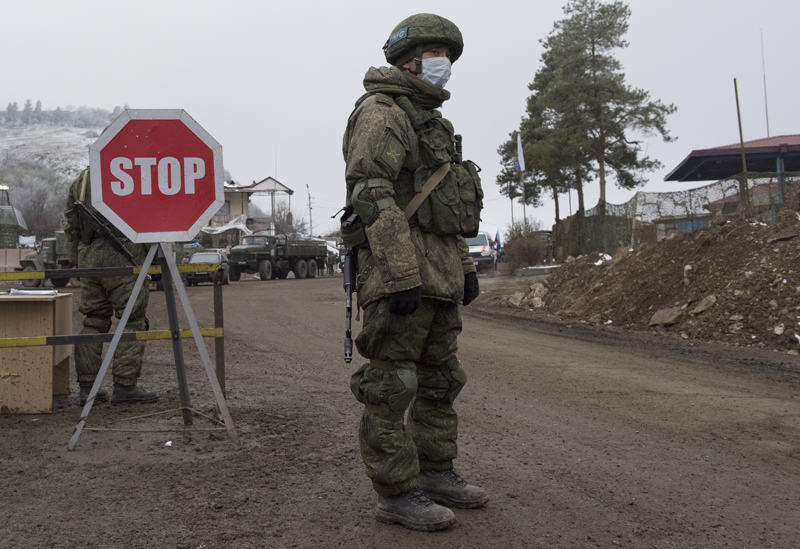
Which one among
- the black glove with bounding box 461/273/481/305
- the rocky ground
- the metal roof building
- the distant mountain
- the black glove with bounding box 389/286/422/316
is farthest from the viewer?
the distant mountain

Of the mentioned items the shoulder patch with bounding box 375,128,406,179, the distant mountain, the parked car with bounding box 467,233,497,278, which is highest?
the distant mountain

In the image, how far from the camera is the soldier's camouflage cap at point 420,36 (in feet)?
10.1

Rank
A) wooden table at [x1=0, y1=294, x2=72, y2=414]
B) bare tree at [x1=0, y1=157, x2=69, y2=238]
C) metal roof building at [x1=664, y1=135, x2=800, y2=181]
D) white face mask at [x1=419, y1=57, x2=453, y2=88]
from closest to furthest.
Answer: white face mask at [x1=419, y1=57, x2=453, y2=88] → wooden table at [x1=0, y1=294, x2=72, y2=414] → metal roof building at [x1=664, y1=135, x2=800, y2=181] → bare tree at [x1=0, y1=157, x2=69, y2=238]

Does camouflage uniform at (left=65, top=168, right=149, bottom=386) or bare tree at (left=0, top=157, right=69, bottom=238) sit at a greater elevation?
bare tree at (left=0, top=157, right=69, bottom=238)

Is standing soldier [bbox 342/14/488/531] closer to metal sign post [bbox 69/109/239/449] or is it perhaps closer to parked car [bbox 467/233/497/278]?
metal sign post [bbox 69/109/239/449]

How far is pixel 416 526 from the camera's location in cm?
285

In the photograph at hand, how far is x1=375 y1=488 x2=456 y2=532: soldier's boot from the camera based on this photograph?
9.36 feet

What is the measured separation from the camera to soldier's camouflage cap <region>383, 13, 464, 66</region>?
3.09m

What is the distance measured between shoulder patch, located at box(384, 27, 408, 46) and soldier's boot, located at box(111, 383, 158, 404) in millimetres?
3418

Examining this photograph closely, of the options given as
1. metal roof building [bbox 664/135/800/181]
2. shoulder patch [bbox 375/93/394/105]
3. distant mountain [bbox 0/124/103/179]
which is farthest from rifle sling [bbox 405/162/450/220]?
distant mountain [bbox 0/124/103/179]

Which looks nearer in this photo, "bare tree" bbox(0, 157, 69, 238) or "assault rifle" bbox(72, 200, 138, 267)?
"assault rifle" bbox(72, 200, 138, 267)

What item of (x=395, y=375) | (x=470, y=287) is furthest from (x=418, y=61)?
(x=395, y=375)

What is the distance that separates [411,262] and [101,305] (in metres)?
3.38

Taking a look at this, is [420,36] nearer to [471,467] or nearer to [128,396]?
[471,467]
